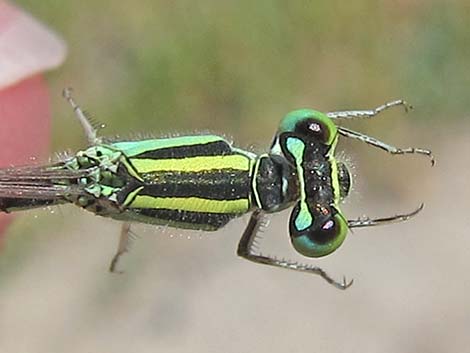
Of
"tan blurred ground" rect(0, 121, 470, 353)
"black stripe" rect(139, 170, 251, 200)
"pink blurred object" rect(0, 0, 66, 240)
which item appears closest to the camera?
"black stripe" rect(139, 170, 251, 200)

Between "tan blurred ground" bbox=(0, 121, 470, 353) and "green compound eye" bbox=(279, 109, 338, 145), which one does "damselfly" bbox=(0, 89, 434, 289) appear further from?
"tan blurred ground" bbox=(0, 121, 470, 353)

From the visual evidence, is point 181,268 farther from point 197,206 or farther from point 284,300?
point 197,206

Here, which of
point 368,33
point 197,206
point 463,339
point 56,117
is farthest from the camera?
point 368,33

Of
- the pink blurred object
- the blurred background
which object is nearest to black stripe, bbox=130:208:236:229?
the pink blurred object

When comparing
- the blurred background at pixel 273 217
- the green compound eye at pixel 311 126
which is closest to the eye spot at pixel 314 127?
the green compound eye at pixel 311 126

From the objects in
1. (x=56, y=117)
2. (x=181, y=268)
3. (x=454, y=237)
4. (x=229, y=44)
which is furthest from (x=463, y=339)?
(x=56, y=117)

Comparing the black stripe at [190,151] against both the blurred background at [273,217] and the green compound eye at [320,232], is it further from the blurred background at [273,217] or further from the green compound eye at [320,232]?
the blurred background at [273,217]
